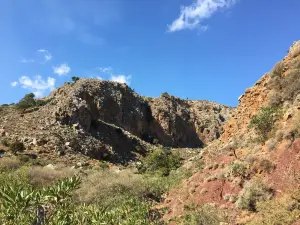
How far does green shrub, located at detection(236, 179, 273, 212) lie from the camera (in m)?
18.9

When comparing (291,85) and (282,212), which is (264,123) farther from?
(282,212)

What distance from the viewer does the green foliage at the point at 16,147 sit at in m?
45.2

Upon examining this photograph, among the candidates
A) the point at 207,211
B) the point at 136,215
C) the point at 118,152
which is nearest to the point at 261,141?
the point at 207,211

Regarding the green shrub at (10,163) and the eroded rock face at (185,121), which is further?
the eroded rock face at (185,121)

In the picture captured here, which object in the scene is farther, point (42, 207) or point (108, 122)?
point (108, 122)

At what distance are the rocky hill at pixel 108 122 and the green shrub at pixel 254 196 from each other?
33219 millimetres

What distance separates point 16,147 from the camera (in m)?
45.7

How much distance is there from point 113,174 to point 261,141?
17.7m

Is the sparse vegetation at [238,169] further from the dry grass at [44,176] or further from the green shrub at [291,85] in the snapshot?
the dry grass at [44,176]

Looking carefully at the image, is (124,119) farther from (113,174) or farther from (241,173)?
A: (241,173)

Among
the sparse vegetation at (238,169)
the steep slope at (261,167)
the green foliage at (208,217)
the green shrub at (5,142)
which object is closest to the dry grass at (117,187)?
the steep slope at (261,167)

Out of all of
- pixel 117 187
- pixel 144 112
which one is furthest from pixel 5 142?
pixel 144 112

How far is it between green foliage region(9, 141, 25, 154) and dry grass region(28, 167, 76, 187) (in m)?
9.93

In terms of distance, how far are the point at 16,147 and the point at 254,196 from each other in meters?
35.5
